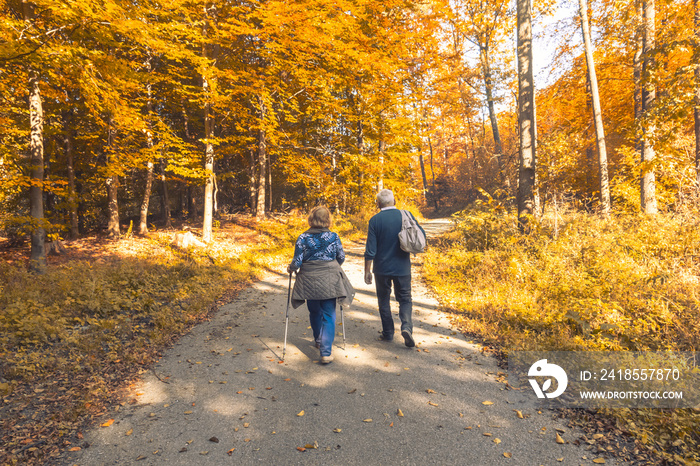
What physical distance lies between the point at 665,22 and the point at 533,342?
12.5 metres

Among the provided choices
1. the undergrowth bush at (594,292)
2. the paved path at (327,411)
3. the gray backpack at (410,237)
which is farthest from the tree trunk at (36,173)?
the undergrowth bush at (594,292)

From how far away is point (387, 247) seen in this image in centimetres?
510

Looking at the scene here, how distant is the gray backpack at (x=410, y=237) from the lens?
489cm

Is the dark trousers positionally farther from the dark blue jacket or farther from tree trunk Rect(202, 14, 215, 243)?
tree trunk Rect(202, 14, 215, 243)

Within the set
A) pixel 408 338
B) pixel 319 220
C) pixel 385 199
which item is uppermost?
pixel 385 199

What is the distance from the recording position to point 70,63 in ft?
21.7

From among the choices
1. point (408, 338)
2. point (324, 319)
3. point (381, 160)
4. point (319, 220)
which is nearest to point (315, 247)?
point (319, 220)

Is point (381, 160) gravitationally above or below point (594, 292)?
above

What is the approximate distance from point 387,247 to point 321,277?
44.4 inches

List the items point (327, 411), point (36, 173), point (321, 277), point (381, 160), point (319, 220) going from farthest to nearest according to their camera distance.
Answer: point (381, 160) → point (36, 173) → point (319, 220) → point (321, 277) → point (327, 411)

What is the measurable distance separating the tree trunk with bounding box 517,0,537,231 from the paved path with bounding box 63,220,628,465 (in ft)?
18.6

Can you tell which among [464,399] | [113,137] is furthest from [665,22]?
[113,137]

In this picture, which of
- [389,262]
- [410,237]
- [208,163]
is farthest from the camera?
[208,163]

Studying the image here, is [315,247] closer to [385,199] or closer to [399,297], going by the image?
[385,199]
